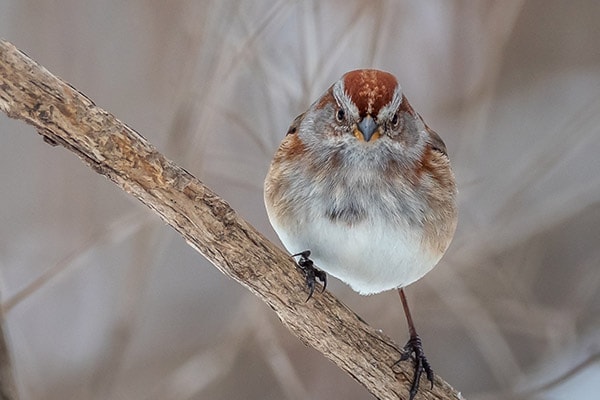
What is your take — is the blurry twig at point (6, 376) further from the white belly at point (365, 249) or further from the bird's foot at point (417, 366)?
the bird's foot at point (417, 366)

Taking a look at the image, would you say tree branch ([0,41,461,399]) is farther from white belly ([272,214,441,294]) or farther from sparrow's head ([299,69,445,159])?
sparrow's head ([299,69,445,159])

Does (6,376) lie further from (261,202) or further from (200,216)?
(261,202)

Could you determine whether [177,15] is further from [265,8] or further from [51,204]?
[51,204]

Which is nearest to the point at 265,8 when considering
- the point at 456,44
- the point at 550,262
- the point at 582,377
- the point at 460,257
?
the point at 456,44

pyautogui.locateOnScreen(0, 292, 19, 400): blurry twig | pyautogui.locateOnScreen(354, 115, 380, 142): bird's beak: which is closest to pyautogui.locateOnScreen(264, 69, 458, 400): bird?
pyautogui.locateOnScreen(354, 115, 380, 142): bird's beak

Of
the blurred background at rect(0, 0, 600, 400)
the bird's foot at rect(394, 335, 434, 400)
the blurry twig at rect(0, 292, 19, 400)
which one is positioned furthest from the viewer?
the blurred background at rect(0, 0, 600, 400)

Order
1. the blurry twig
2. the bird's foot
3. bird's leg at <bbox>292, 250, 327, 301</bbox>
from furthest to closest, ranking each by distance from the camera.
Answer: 1. the bird's foot
2. bird's leg at <bbox>292, 250, 327, 301</bbox>
3. the blurry twig
